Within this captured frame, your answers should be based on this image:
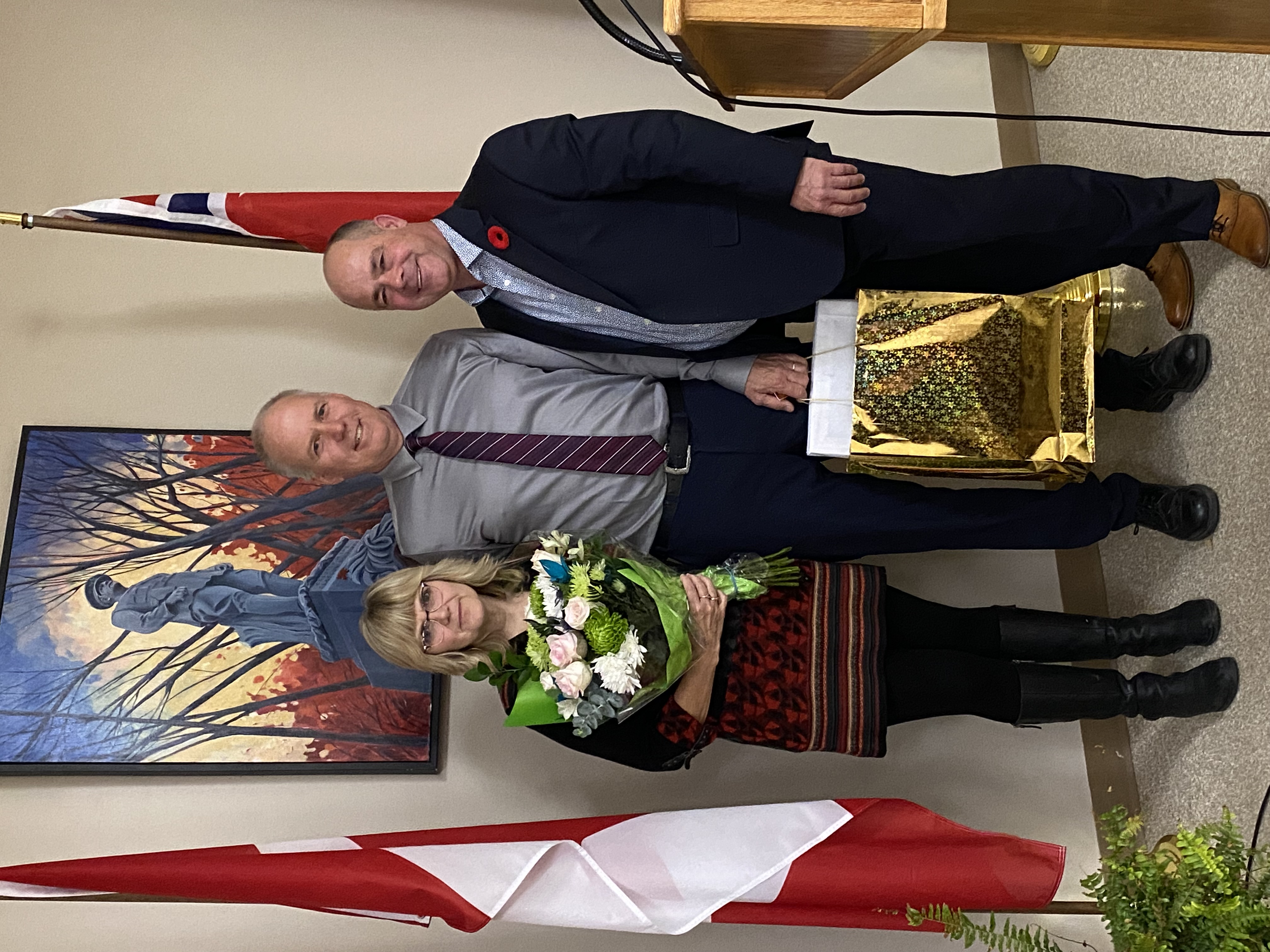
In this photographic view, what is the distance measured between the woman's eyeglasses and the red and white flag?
105 centimetres

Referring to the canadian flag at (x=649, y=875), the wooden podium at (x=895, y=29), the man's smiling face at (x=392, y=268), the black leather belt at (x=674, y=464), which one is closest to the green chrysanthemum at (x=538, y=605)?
the black leather belt at (x=674, y=464)

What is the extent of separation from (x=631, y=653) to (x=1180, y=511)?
4.37ft

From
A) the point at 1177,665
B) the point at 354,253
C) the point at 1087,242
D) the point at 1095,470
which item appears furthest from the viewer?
the point at 1095,470

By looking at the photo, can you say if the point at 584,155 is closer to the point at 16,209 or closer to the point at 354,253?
the point at 354,253

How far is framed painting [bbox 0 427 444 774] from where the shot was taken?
246 centimetres

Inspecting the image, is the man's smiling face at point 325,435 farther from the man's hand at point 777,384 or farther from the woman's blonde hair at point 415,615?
the man's hand at point 777,384

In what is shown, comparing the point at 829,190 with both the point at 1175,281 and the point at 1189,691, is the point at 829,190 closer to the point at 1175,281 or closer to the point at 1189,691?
the point at 1175,281

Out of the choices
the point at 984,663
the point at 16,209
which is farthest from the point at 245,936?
the point at 16,209

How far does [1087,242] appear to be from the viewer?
2.13 m

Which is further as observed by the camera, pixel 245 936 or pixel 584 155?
pixel 245 936

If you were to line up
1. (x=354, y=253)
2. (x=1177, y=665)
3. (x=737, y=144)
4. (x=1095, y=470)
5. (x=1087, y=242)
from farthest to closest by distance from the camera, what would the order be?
(x=1095, y=470) < (x=1177, y=665) < (x=1087, y=242) < (x=354, y=253) < (x=737, y=144)

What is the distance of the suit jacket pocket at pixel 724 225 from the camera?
1.98 m

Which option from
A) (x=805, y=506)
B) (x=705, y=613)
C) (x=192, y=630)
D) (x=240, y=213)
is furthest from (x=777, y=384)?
(x=192, y=630)

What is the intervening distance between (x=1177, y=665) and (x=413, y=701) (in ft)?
5.80
